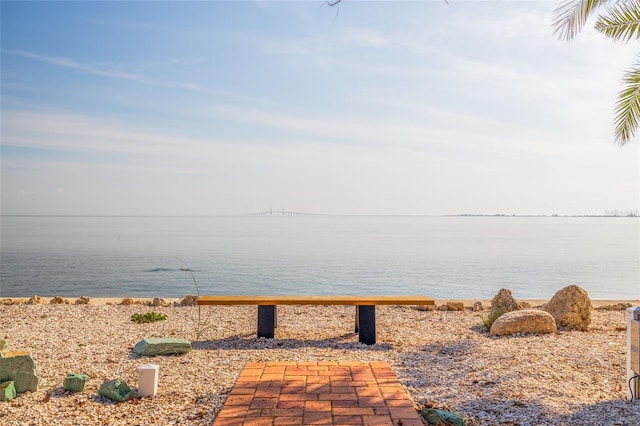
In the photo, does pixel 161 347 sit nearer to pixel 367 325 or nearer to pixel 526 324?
pixel 367 325

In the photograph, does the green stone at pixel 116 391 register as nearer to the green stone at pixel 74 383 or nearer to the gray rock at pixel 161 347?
the green stone at pixel 74 383

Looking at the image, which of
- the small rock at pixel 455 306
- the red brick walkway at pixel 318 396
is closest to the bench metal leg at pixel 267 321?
the red brick walkway at pixel 318 396

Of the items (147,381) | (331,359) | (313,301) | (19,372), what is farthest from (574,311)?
(19,372)

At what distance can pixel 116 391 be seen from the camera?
444cm

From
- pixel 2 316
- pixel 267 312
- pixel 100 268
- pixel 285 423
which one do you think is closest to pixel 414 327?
pixel 267 312

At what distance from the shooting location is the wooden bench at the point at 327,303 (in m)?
Result: 6.74

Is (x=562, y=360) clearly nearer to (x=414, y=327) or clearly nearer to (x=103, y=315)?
(x=414, y=327)

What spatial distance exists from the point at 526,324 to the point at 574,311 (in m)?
1.09

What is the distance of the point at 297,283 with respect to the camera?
22.9m

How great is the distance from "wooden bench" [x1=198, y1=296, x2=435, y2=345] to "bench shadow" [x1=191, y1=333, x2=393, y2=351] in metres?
0.15

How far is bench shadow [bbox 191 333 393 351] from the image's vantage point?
6.57 meters

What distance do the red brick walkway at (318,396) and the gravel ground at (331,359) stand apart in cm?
24

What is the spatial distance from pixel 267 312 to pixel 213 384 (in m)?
2.24

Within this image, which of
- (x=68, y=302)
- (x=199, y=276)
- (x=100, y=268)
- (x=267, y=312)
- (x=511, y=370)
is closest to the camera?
(x=511, y=370)
